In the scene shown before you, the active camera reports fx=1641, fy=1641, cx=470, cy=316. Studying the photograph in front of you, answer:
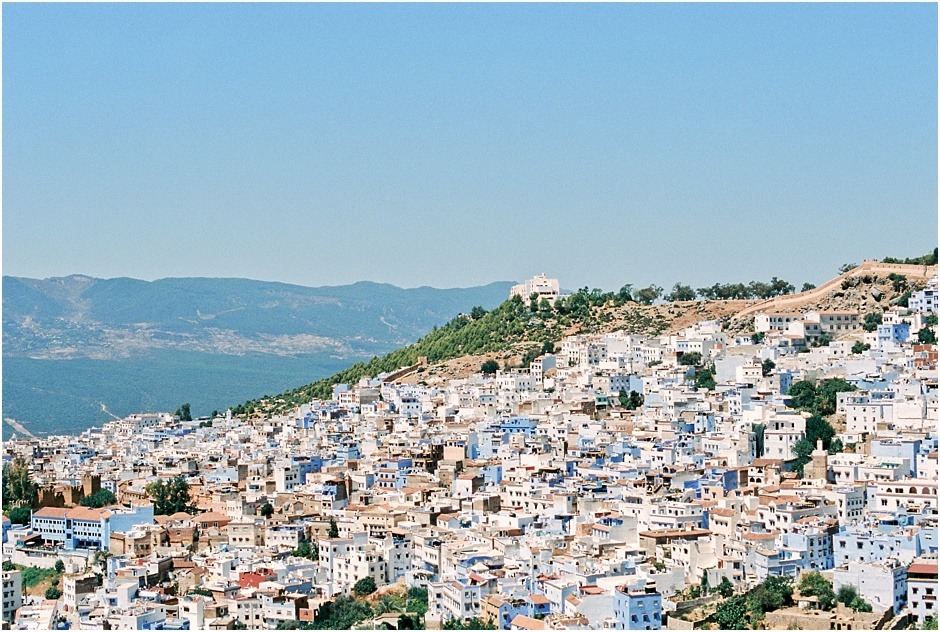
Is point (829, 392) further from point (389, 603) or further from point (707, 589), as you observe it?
point (389, 603)

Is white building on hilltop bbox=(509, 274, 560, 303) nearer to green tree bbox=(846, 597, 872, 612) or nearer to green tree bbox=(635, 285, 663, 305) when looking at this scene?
green tree bbox=(635, 285, 663, 305)

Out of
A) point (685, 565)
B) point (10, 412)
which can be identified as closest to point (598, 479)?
point (685, 565)

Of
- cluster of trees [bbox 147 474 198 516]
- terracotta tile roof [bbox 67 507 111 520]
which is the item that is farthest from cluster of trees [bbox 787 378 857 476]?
terracotta tile roof [bbox 67 507 111 520]

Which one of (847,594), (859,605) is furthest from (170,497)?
(859,605)

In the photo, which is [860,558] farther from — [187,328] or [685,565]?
[187,328]

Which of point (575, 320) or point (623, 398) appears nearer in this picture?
point (623, 398)

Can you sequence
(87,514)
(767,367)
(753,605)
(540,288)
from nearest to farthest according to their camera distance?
(753,605) → (87,514) → (767,367) → (540,288)
